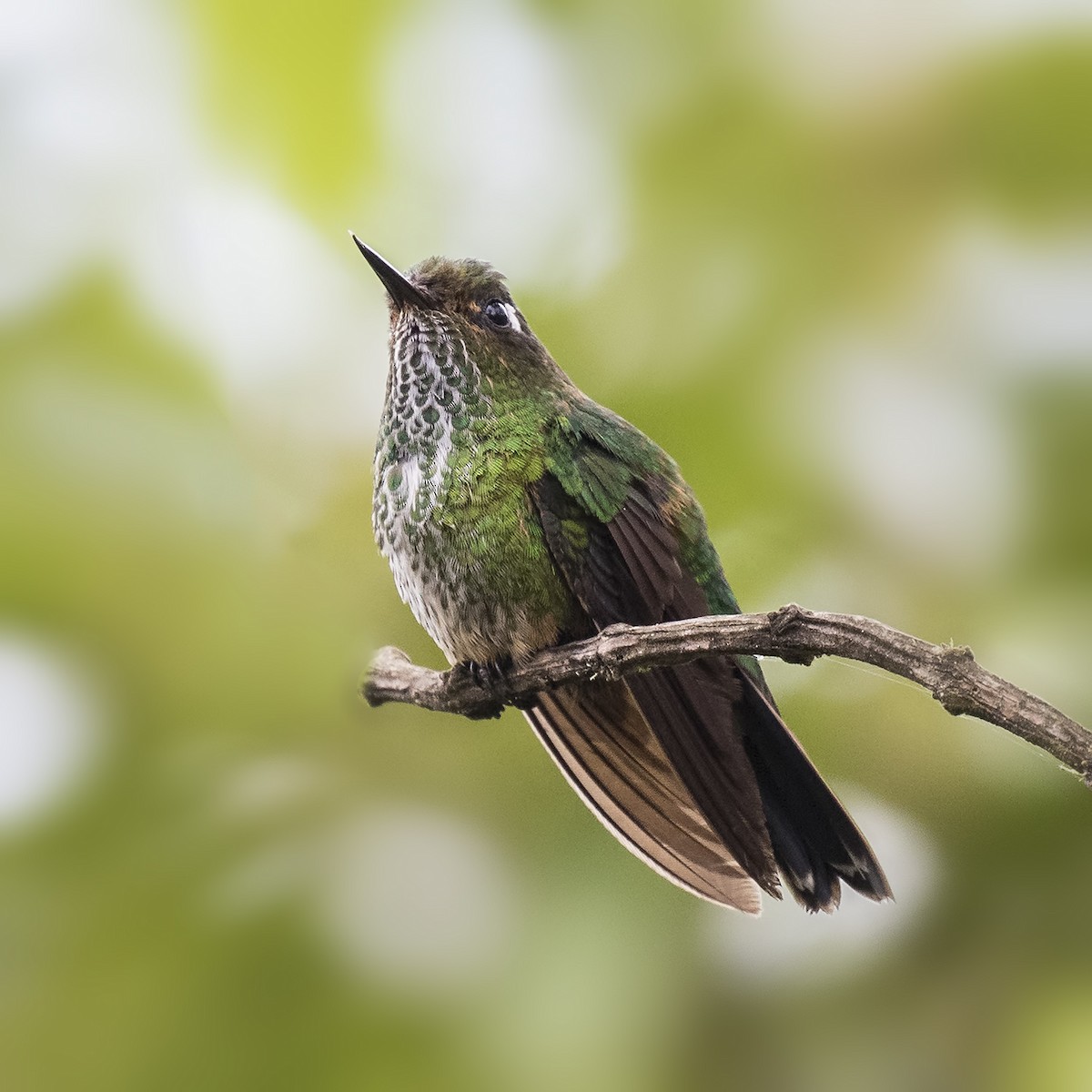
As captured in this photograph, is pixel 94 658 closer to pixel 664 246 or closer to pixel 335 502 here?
pixel 335 502

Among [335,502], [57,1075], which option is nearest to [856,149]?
[335,502]

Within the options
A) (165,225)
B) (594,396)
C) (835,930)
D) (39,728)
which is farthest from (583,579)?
(165,225)

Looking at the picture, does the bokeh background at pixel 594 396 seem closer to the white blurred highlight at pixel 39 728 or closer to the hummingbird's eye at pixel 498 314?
the white blurred highlight at pixel 39 728

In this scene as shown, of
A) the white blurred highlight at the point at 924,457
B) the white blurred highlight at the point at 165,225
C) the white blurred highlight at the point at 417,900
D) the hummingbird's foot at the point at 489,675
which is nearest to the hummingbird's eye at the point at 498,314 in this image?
the white blurred highlight at the point at 165,225

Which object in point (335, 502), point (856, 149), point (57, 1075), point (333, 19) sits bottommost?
point (57, 1075)

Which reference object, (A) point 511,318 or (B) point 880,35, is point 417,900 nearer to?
(A) point 511,318

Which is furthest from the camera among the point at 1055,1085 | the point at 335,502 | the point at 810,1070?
the point at 335,502

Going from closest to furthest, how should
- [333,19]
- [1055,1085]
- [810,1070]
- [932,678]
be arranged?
[932,678] < [1055,1085] < [810,1070] < [333,19]
